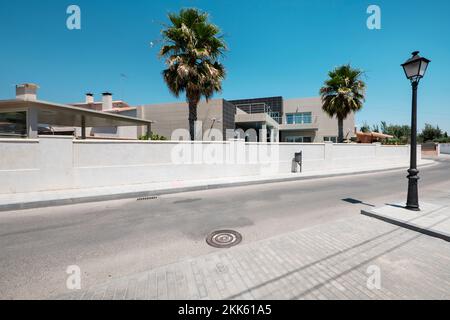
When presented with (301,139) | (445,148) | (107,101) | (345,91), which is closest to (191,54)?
(345,91)

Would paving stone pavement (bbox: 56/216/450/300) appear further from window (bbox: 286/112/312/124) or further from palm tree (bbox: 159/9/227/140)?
window (bbox: 286/112/312/124)

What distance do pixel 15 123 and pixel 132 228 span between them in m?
11.5

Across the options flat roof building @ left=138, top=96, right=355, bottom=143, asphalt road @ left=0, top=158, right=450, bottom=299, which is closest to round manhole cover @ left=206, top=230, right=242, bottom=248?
asphalt road @ left=0, top=158, right=450, bottom=299

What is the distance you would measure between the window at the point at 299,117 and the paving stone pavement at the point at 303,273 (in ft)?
117

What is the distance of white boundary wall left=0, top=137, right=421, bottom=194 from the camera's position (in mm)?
7945

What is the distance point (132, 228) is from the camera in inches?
196

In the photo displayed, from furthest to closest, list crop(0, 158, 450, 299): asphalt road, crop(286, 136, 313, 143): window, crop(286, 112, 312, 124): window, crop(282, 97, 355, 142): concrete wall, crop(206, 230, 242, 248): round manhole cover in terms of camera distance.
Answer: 1. crop(286, 112, 312, 124): window
2. crop(286, 136, 313, 143): window
3. crop(282, 97, 355, 142): concrete wall
4. crop(206, 230, 242, 248): round manhole cover
5. crop(0, 158, 450, 299): asphalt road

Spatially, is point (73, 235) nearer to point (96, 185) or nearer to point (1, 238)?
point (1, 238)

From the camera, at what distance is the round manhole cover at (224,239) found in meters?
4.11

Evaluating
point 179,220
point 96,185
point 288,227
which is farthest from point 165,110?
point 288,227

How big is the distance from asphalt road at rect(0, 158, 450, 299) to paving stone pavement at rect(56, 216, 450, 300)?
486 millimetres

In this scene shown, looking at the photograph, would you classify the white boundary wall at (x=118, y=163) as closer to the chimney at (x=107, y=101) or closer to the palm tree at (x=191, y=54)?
the palm tree at (x=191, y=54)

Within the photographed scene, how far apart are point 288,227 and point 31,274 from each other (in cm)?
488
